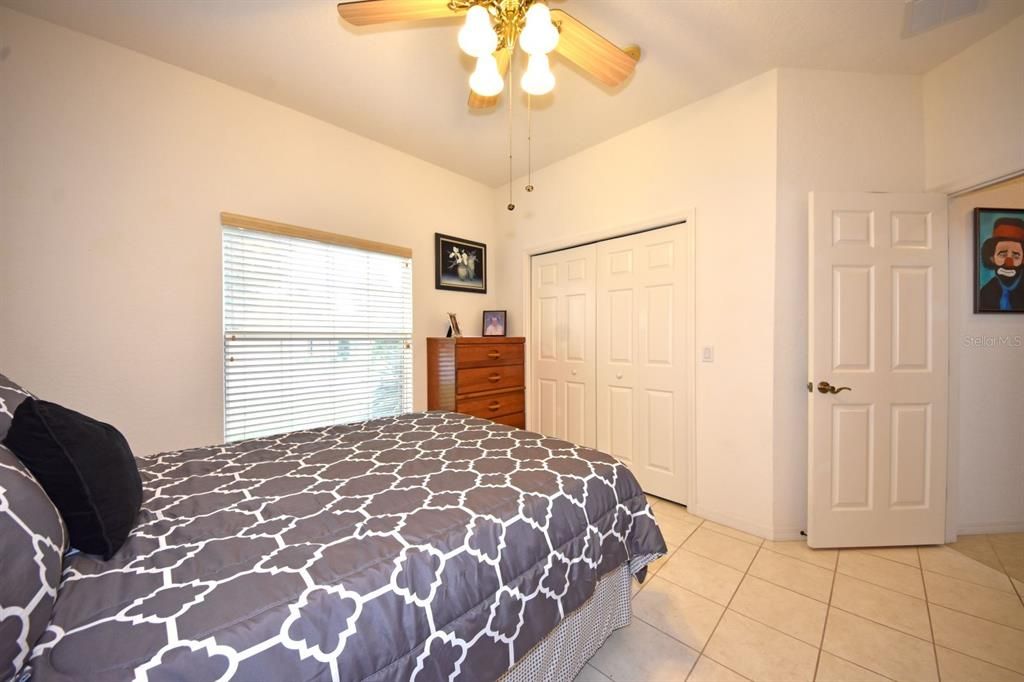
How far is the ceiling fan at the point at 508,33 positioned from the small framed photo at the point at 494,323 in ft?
7.21

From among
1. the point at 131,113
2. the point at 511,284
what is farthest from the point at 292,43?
the point at 511,284

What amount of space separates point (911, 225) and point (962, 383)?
3.29 ft

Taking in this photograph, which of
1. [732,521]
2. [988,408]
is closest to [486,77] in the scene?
[732,521]

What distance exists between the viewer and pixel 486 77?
156cm

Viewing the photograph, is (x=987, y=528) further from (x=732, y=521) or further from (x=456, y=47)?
(x=456, y=47)

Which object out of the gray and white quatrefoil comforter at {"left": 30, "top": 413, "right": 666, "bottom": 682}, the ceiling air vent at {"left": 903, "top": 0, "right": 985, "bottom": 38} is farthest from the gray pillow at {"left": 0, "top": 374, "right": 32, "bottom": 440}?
the ceiling air vent at {"left": 903, "top": 0, "right": 985, "bottom": 38}

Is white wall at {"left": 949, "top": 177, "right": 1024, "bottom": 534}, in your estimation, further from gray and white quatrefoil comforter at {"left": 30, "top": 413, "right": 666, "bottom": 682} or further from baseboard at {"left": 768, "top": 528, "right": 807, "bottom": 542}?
gray and white quatrefoil comforter at {"left": 30, "top": 413, "right": 666, "bottom": 682}

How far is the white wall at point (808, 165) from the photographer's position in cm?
219

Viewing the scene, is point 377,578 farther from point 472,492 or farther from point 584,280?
point 584,280

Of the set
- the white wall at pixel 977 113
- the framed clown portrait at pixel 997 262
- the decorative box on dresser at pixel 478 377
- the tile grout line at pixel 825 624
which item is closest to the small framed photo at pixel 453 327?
the decorative box on dresser at pixel 478 377

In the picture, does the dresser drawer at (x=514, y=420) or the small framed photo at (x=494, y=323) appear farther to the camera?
the small framed photo at (x=494, y=323)

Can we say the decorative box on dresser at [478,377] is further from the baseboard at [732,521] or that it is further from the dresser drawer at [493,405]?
the baseboard at [732,521]

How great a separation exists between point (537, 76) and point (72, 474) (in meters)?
1.90

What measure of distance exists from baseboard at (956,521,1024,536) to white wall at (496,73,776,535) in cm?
118
